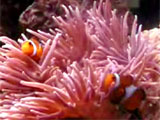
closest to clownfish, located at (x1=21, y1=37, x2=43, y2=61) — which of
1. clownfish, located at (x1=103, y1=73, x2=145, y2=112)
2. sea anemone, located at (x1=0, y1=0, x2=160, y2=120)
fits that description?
sea anemone, located at (x1=0, y1=0, x2=160, y2=120)

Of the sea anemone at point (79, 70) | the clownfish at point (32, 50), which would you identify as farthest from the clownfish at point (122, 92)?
the clownfish at point (32, 50)

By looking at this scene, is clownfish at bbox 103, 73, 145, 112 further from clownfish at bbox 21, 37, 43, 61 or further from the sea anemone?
clownfish at bbox 21, 37, 43, 61

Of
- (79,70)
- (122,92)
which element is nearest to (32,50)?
(79,70)

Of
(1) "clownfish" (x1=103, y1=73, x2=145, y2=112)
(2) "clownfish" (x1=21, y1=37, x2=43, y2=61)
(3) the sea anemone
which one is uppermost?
(2) "clownfish" (x1=21, y1=37, x2=43, y2=61)

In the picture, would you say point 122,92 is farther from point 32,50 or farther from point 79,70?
point 32,50

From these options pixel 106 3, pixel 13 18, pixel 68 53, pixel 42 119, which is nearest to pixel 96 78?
pixel 42 119

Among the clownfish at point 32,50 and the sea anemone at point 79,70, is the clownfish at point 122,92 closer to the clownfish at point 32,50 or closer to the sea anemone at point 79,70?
the sea anemone at point 79,70
